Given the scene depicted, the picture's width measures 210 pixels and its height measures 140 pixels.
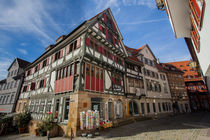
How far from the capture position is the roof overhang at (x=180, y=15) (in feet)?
15.7

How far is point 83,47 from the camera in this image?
9.61 m

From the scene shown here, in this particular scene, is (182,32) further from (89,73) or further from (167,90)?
(167,90)

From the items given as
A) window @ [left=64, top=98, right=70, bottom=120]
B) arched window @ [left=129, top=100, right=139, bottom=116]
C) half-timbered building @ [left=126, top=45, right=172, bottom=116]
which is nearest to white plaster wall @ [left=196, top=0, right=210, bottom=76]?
window @ [left=64, top=98, right=70, bottom=120]

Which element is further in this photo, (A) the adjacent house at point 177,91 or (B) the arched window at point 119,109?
(A) the adjacent house at point 177,91

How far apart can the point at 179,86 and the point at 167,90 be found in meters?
6.44

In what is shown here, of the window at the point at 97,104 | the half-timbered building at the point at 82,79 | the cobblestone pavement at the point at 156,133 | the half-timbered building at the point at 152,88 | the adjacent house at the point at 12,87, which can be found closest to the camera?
the cobblestone pavement at the point at 156,133

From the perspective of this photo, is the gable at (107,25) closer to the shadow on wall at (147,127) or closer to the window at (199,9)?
the window at (199,9)

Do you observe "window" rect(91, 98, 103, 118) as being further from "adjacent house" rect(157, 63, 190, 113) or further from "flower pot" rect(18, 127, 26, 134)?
"adjacent house" rect(157, 63, 190, 113)

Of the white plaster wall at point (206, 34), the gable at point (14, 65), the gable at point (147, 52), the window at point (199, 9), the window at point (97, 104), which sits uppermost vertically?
the gable at point (147, 52)

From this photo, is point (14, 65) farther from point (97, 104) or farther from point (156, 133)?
point (156, 133)

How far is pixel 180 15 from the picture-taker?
5266 mm

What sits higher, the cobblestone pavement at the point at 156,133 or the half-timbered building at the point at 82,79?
the half-timbered building at the point at 82,79

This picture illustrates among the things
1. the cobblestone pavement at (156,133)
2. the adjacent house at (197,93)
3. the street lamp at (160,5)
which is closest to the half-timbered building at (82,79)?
the cobblestone pavement at (156,133)

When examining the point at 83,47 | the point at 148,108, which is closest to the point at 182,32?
the point at 83,47
